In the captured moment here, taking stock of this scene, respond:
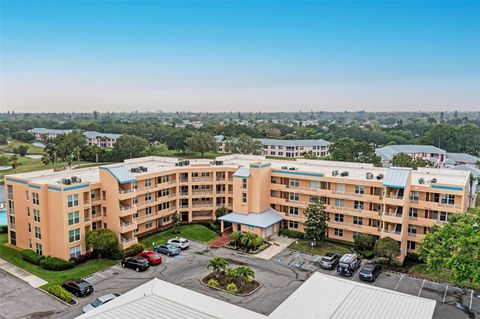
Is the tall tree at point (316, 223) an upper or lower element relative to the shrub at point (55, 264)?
upper

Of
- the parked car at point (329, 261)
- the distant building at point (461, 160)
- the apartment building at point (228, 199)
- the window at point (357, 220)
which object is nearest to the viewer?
the parked car at point (329, 261)

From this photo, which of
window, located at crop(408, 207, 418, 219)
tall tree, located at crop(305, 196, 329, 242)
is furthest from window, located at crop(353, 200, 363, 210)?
window, located at crop(408, 207, 418, 219)

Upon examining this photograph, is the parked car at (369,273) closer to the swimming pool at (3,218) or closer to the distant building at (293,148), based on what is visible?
the swimming pool at (3,218)

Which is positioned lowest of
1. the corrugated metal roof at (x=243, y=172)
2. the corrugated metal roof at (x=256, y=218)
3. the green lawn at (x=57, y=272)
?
the green lawn at (x=57, y=272)

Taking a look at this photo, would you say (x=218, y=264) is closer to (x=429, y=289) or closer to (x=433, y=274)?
(x=429, y=289)

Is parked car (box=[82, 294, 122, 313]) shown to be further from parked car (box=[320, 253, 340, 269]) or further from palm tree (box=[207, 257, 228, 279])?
parked car (box=[320, 253, 340, 269])

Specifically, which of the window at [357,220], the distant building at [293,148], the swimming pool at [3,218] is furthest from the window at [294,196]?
the distant building at [293,148]
